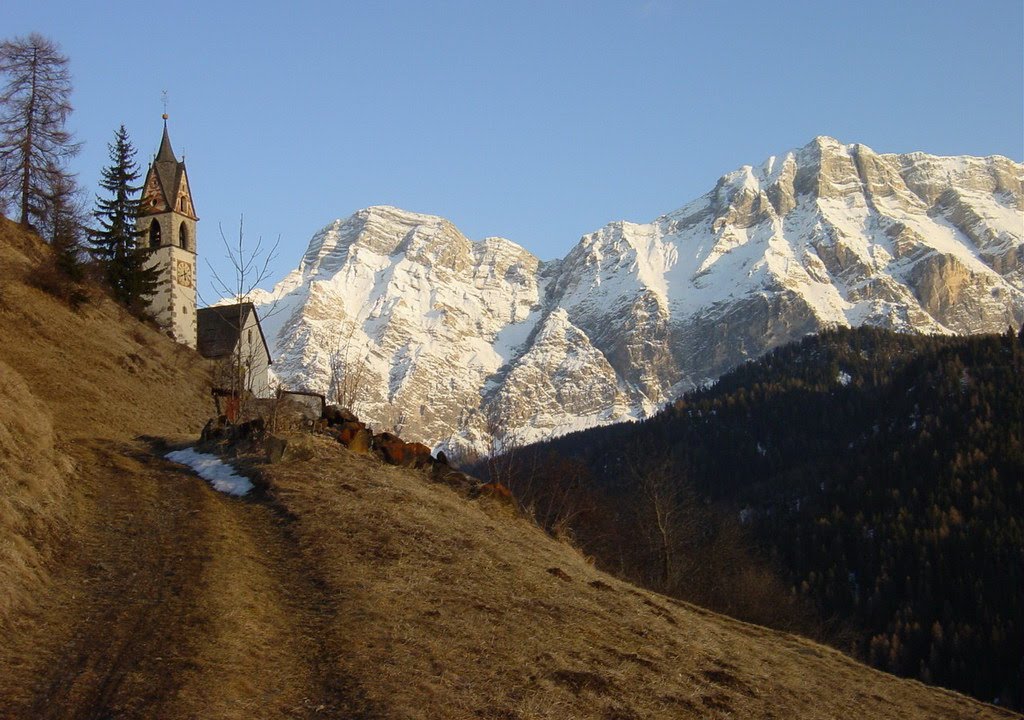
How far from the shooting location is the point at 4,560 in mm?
14094

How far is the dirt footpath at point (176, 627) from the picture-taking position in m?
11.1

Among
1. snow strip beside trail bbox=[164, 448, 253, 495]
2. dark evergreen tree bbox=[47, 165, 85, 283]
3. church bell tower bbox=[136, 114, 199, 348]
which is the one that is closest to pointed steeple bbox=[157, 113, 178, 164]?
church bell tower bbox=[136, 114, 199, 348]

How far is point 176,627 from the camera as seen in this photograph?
13.0m

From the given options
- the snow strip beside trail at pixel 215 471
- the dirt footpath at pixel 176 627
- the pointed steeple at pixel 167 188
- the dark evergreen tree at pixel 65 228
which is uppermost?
the pointed steeple at pixel 167 188

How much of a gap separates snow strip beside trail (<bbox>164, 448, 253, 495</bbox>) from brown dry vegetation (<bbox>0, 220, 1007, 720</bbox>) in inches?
15.8

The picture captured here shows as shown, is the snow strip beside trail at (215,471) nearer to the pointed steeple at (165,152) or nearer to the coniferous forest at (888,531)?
the coniferous forest at (888,531)

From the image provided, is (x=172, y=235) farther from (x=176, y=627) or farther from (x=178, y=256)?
(x=176, y=627)

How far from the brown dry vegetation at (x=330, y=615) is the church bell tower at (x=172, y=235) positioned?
53.5 meters

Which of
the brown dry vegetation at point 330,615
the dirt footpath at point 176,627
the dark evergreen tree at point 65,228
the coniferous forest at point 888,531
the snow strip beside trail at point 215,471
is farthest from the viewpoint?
the coniferous forest at point 888,531

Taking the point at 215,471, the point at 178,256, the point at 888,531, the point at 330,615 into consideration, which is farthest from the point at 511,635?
the point at 888,531

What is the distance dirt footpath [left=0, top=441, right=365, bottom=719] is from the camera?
439 inches

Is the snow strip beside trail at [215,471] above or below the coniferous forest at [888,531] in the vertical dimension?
below

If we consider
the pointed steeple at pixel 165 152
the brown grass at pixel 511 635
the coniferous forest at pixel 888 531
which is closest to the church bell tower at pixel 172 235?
the pointed steeple at pixel 165 152

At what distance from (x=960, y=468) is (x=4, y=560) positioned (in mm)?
167054
